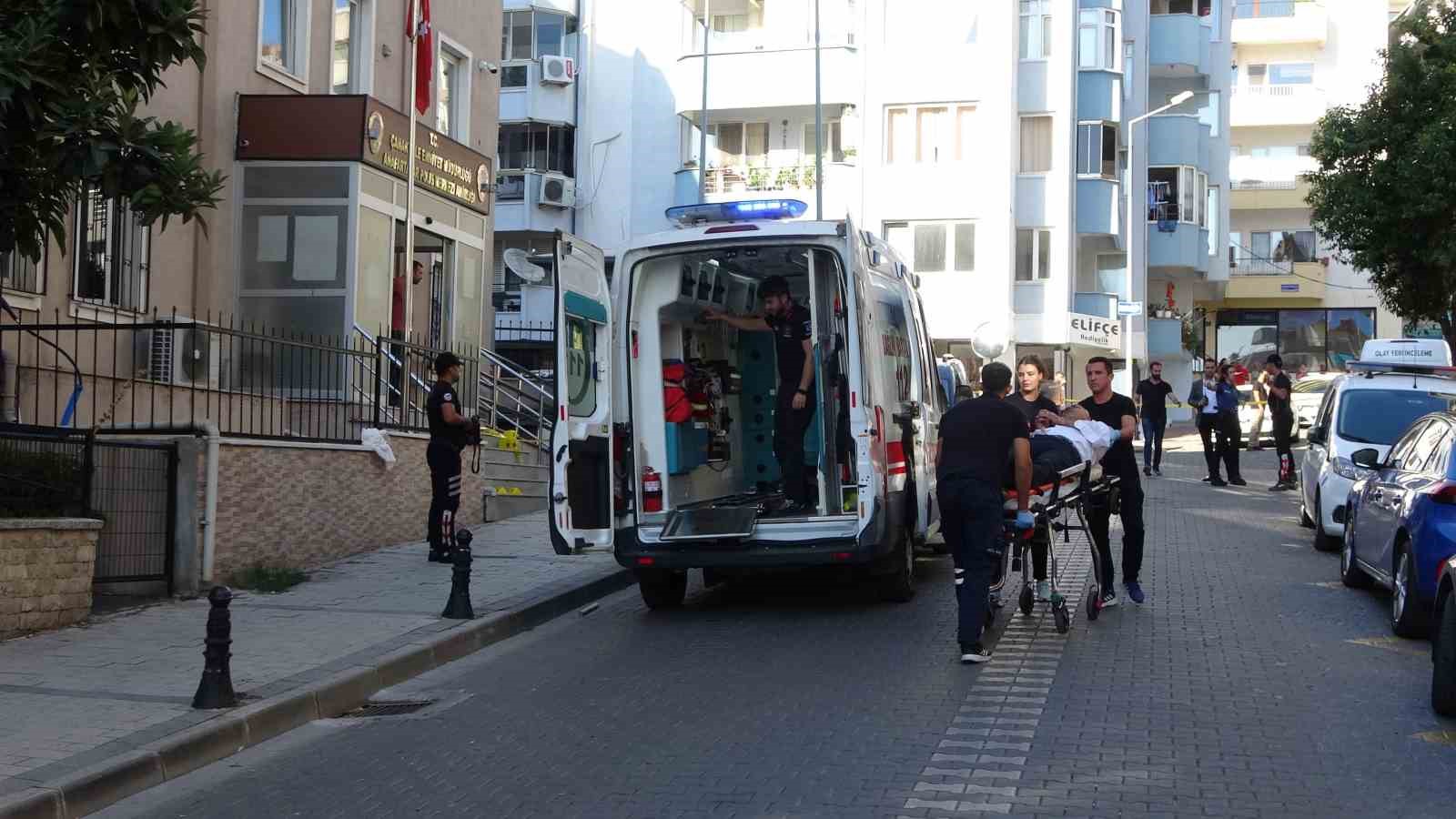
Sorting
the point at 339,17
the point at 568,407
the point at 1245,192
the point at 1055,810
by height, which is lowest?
the point at 1055,810

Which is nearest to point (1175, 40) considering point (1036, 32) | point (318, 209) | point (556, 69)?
point (1036, 32)

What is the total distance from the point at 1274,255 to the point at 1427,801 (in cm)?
5343

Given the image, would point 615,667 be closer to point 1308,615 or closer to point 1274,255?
point 1308,615

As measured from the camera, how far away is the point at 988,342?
114 ft

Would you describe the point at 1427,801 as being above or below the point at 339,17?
below

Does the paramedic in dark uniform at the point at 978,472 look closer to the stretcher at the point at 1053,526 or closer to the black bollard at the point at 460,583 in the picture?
the stretcher at the point at 1053,526

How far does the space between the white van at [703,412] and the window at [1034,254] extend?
28.9m

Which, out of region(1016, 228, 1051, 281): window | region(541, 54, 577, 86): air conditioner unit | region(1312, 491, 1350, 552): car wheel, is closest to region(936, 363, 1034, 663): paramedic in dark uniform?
region(1312, 491, 1350, 552): car wheel

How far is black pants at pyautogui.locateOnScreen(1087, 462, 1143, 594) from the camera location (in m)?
11.7

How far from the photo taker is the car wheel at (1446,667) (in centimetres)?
795

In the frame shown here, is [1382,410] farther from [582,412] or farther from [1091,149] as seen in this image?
[1091,149]

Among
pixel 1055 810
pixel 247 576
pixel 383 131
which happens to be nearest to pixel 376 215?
pixel 383 131

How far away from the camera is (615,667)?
9.94 meters

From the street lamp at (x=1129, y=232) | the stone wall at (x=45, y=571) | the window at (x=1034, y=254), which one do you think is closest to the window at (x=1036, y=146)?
the window at (x=1034, y=254)
